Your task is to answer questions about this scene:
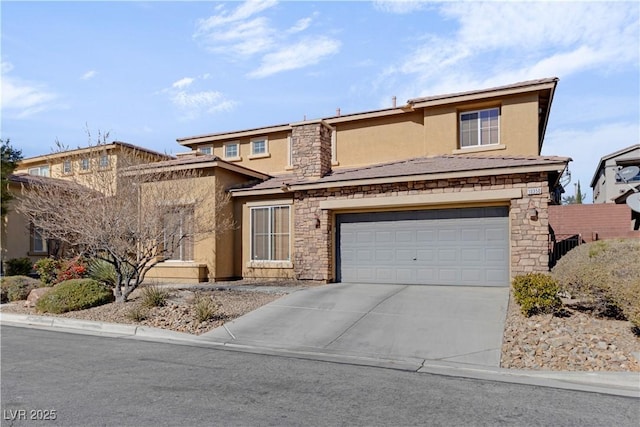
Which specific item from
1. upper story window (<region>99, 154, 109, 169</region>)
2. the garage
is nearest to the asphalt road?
upper story window (<region>99, 154, 109, 169</region>)

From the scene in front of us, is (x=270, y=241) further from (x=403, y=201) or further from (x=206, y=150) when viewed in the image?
(x=206, y=150)

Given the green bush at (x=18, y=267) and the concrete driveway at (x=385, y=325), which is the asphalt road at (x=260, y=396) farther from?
the green bush at (x=18, y=267)

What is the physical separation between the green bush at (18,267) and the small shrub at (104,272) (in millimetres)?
6508

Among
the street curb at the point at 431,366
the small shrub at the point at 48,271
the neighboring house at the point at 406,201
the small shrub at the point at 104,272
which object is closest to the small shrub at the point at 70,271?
the small shrub at the point at 48,271

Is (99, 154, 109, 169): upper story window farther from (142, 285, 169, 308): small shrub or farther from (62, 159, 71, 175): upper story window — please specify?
(142, 285, 169, 308): small shrub

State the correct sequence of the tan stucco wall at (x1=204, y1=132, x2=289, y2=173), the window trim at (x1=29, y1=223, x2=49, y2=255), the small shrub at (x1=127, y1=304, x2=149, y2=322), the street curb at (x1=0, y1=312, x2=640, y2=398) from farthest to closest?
the tan stucco wall at (x1=204, y1=132, x2=289, y2=173), the window trim at (x1=29, y1=223, x2=49, y2=255), the small shrub at (x1=127, y1=304, x2=149, y2=322), the street curb at (x1=0, y1=312, x2=640, y2=398)

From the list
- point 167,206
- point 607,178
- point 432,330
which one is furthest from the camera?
point 607,178

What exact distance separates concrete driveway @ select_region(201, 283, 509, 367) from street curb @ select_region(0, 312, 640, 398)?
0.68ft

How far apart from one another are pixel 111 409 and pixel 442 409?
3775 millimetres

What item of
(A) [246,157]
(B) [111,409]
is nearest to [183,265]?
(A) [246,157]

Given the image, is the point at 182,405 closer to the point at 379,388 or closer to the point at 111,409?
the point at 111,409

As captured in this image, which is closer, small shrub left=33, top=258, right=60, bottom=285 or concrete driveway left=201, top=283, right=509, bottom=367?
concrete driveway left=201, top=283, right=509, bottom=367

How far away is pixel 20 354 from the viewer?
321 inches

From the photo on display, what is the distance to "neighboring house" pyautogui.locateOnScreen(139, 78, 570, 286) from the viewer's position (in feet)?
44.7
